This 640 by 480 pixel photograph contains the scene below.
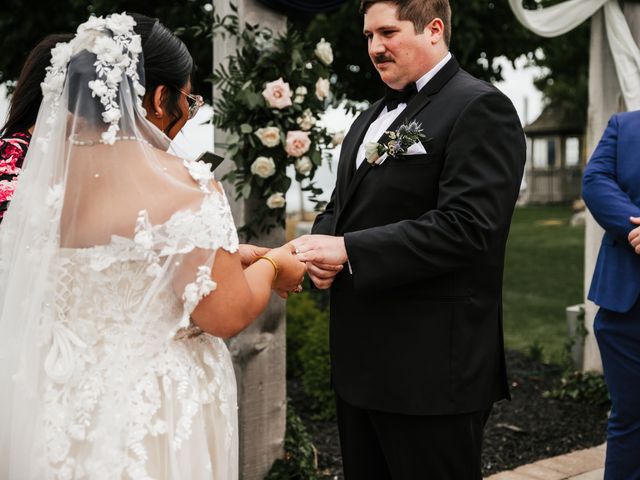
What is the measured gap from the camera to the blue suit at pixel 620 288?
11.5ft

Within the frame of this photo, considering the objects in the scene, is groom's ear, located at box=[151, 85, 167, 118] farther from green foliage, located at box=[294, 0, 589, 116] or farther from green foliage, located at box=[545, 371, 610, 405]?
green foliage, located at box=[545, 371, 610, 405]

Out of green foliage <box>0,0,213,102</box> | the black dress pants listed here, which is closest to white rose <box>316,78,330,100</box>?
the black dress pants

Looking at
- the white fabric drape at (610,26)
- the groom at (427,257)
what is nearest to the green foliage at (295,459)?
the groom at (427,257)

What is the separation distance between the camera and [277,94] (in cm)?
344

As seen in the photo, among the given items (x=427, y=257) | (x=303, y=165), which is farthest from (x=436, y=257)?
(x=303, y=165)

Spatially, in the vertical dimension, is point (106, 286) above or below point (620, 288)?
above

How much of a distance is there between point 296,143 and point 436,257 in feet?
4.37

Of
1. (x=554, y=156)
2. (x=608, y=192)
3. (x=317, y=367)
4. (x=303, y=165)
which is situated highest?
(x=303, y=165)

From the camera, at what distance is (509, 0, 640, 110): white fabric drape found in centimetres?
483

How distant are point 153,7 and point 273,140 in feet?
11.5

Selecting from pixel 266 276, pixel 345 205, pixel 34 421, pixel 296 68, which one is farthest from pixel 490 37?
pixel 34 421

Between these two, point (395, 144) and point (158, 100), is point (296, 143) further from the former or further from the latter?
point (158, 100)

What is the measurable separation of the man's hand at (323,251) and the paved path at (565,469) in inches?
82.3

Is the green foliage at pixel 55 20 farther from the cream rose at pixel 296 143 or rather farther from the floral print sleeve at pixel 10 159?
the floral print sleeve at pixel 10 159
